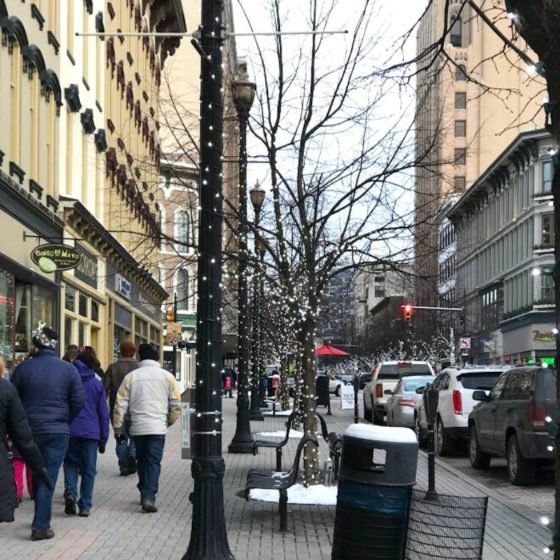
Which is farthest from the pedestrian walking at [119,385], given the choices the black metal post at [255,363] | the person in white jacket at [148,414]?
the black metal post at [255,363]

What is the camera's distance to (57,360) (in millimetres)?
9688

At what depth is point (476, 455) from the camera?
1672cm

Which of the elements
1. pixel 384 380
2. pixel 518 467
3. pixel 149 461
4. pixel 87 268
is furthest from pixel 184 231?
pixel 384 380

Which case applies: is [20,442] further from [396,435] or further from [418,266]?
[418,266]

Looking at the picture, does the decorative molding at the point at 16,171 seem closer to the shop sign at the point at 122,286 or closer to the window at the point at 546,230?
the shop sign at the point at 122,286

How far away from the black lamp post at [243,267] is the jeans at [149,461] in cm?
321

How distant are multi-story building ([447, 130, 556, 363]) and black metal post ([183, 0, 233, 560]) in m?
50.8

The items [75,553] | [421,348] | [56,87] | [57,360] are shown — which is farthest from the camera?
[421,348]

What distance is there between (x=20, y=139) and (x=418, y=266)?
9.02 meters

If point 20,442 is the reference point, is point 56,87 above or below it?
above

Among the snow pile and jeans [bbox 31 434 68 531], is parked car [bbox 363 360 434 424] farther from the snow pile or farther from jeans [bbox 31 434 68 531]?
the snow pile

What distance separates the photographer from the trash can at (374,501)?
703 centimetres

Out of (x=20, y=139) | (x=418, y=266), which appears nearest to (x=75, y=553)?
(x=418, y=266)

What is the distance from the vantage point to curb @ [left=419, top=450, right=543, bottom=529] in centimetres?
1112
